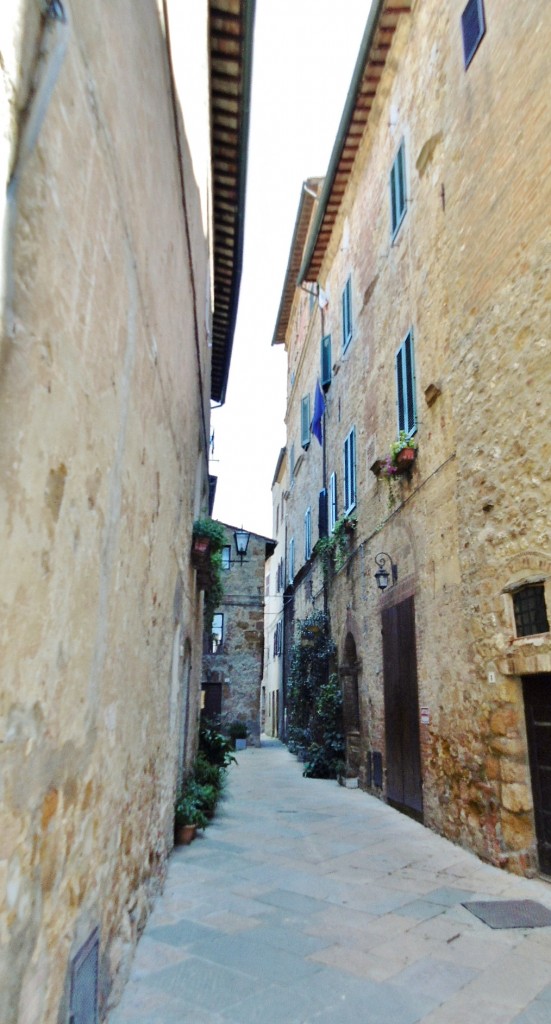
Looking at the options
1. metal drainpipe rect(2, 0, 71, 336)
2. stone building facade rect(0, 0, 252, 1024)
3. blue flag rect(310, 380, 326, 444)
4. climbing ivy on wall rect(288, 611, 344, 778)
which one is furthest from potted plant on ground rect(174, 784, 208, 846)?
blue flag rect(310, 380, 326, 444)

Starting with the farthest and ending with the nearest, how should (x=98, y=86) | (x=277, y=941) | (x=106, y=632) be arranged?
1. (x=277, y=941)
2. (x=106, y=632)
3. (x=98, y=86)

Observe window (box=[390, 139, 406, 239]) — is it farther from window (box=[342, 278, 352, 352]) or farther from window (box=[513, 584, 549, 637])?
window (box=[513, 584, 549, 637])

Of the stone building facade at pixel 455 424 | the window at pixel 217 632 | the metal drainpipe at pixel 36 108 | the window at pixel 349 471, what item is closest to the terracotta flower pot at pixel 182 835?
the stone building facade at pixel 455 424

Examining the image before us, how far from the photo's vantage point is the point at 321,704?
1216 centimetres

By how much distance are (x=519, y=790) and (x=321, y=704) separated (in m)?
6.79

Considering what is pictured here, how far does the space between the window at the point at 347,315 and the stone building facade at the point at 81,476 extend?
28.5 feet

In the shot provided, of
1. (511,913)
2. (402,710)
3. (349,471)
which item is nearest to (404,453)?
(402,710)

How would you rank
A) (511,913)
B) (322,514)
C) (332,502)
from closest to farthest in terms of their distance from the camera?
1. (511,913)
2. (332,502)
3. (322,514)

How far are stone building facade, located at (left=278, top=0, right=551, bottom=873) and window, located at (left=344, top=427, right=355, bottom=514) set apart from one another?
0.12m

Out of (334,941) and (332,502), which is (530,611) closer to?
(334,941)

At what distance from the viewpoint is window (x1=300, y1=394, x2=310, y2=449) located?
18750 millimetres

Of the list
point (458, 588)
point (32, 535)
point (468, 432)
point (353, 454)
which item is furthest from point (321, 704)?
point (32, 535)

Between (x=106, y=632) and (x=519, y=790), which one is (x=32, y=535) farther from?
(x=519, y=790)

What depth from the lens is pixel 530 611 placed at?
5.68 m
